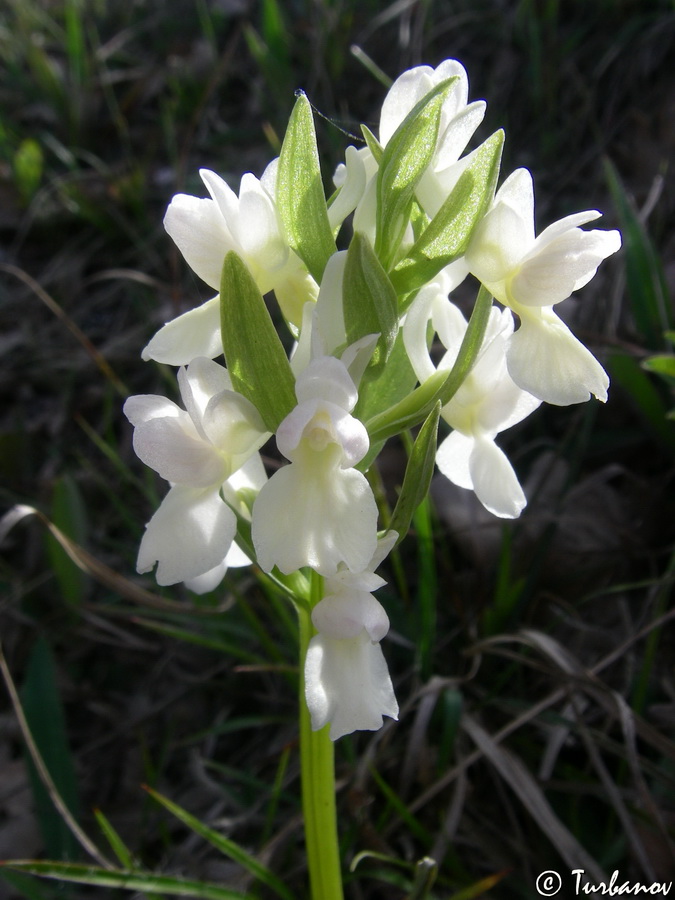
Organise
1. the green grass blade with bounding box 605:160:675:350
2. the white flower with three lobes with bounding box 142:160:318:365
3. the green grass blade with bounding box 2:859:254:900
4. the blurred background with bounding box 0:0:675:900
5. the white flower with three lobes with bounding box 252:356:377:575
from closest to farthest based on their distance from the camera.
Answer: the white flower with three lobes with bounding box 252:356:377:575, the white flower with three lobes with bounding box 142:160:318:365, the green grass blade with bounding box 2:859:254:900, the blurred background with bounding box 0:0:675:900, the green grass blade with bounding box 605:160:675:350

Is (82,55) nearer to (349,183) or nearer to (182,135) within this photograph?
(182,135)

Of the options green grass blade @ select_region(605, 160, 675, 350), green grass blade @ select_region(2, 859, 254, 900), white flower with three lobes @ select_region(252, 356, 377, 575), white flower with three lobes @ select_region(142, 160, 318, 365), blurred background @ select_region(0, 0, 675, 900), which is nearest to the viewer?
white flower with three lobes @ select_region(252, 356, 377, 575)

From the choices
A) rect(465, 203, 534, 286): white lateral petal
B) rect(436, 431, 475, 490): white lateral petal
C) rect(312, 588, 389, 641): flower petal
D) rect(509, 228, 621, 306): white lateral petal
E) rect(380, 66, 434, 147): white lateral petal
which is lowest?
rect(312, 588, 389, 641): flower petal

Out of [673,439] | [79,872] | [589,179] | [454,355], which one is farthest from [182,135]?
[79,872]

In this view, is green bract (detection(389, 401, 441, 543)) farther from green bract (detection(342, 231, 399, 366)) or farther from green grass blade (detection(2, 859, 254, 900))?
green grass blade (detection(2, 859, 254, 900))

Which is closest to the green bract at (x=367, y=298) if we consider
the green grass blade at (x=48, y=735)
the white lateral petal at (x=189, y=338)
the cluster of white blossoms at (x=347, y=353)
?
the cluster of white blossoms at (x=347, y=353)

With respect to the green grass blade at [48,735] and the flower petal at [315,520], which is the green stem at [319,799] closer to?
Result: the flower petal at [315,520]

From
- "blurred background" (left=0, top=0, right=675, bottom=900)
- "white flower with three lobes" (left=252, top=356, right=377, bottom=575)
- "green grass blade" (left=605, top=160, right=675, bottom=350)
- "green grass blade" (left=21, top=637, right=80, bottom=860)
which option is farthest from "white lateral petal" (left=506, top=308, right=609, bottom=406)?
"green grass blade" (left=21, top=637, right=80, bottom=860)
